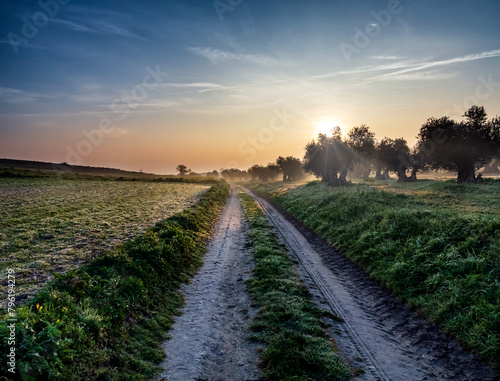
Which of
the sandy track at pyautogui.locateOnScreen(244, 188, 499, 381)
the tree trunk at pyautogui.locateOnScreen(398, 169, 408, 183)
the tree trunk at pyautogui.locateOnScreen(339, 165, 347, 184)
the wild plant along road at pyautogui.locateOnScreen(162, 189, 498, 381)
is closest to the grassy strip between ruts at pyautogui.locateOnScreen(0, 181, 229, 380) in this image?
the wild plant along road at pyautogui.locateOnScreen(162, 189, 498, 381)

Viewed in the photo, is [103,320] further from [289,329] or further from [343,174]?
A: [343,174]

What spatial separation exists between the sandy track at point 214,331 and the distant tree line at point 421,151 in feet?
146

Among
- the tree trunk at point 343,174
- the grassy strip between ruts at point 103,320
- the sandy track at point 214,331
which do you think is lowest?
the sandy track at point 214,331

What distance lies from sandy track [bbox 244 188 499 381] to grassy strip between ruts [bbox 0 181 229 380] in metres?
5.14

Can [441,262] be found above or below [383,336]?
above

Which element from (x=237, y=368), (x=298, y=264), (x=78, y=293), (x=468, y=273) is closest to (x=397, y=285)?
(x=468, y=273)

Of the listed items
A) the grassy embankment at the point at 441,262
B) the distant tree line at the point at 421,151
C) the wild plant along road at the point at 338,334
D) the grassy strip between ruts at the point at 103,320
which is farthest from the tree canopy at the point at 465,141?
the grassy strip between ruts at the point at 103,320

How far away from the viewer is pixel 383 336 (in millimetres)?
8133

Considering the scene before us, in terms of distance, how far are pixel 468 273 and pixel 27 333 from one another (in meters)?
12.5

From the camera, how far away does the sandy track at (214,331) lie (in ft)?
21.3

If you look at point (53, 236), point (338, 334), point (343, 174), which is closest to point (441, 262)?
point (338, 334)

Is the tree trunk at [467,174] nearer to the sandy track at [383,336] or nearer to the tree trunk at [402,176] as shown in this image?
the tree trunk at [402,176]

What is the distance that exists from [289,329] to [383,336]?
273cm

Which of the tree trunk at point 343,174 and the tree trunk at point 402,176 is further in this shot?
the tree trunk at point 402,176
